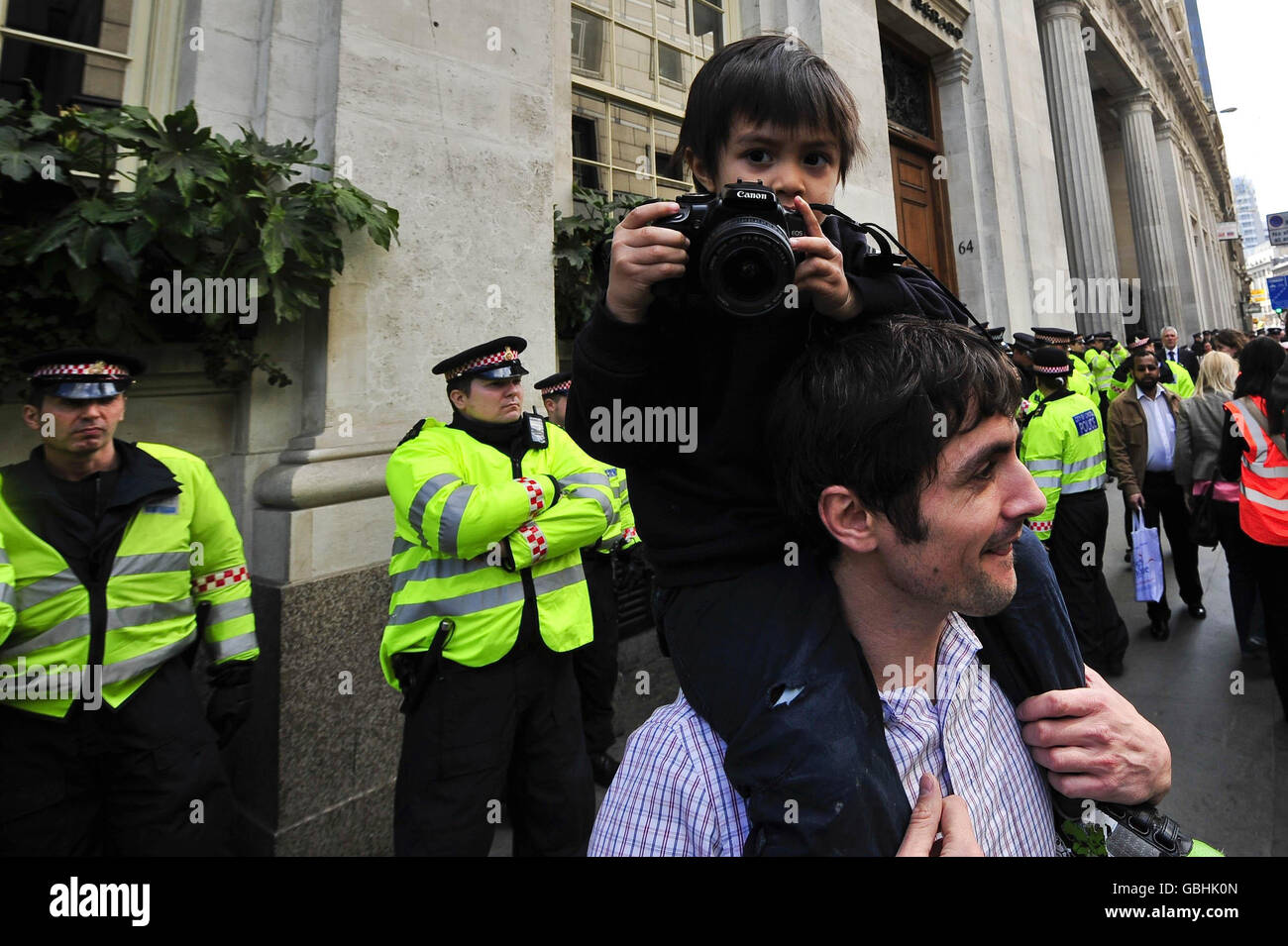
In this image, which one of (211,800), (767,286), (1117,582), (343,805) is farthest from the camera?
(1117,582)

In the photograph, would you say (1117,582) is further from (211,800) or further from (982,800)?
(211,800)

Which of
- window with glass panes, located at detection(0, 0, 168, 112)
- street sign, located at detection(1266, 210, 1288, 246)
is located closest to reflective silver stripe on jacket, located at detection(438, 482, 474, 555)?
window with glass panes, located at detection(0, 0, 168, 112)

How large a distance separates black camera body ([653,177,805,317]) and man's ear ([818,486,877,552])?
0.37 meters

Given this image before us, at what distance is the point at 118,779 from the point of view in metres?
2.53

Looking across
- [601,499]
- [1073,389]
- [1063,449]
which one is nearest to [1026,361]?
[1073,389]

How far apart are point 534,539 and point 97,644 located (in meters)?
1.67

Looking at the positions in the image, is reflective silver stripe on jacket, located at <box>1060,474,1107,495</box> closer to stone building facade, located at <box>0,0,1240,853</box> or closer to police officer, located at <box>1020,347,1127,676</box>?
police officer, located at <box>1020,347,1127,676</box>

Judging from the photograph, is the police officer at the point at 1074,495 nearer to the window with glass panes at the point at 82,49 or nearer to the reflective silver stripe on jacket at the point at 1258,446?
the reflective silver stripe on jacket at the point at 1258,446

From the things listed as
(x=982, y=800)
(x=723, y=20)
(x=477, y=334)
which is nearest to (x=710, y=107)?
(x=982, y=800)

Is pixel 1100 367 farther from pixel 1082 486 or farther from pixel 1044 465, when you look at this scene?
pixel 1044 465

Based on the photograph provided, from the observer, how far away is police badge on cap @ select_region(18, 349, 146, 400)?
2.51m

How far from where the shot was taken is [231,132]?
3.67m
